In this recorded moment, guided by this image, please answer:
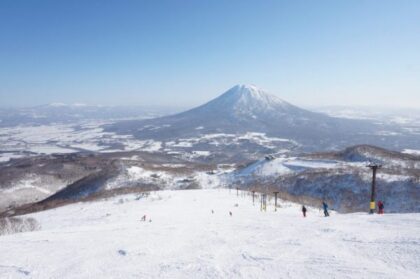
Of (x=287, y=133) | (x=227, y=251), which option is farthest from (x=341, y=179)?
(x=287, y=133)

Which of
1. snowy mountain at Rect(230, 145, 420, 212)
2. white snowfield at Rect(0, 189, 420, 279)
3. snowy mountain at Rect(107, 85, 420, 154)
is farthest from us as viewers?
snowy mountain at Rect(107, 85, 420, 154)

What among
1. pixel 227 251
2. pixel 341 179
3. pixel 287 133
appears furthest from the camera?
pixel 287 133

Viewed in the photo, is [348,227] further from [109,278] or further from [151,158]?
[151,158]

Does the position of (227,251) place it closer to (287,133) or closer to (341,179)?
(341,179)

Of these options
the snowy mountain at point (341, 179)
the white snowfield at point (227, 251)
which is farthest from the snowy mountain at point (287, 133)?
the white snowfield at point (227, 251)

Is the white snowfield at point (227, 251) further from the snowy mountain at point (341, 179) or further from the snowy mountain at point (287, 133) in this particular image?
the snowy mountain at point (287, 133)

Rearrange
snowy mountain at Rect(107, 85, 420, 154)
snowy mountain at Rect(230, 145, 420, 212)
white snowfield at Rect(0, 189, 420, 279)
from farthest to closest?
snowy mountain at Rect(107, 85, 420, 154) → snowy mountain at Rect(230, 145, 420, 212) → white snowfield at Rect(0, 189, 420, 279)

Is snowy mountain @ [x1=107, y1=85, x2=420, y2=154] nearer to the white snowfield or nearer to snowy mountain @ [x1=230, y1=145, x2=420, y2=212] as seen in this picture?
snowy mountain @ [x1=230, y1=145, x2=420, y2=212]

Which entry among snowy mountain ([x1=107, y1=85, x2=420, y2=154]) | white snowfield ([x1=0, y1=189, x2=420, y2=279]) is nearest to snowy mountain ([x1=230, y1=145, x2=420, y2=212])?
white snowfield ([x1=0, y1=189, x2=420, y2=279])

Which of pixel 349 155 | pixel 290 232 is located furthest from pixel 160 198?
pixel 349 155
